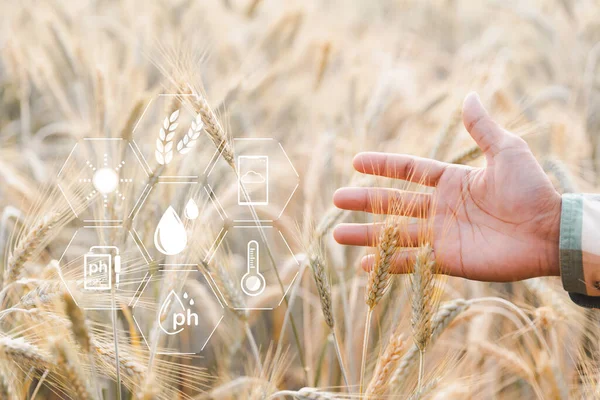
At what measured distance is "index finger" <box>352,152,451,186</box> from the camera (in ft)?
2.82

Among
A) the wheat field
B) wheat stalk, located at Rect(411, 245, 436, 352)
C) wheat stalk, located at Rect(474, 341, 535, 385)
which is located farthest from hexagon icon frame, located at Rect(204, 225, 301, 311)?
wheat stalk, located at Rect(474, 341, 535, 385)

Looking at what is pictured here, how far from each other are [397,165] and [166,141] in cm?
42

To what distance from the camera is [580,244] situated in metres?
0.78

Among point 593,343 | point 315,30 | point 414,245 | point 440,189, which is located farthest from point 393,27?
point 593,343

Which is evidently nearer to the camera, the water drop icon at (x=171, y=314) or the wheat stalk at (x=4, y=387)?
the wheat stalk at (x=4, y=387)

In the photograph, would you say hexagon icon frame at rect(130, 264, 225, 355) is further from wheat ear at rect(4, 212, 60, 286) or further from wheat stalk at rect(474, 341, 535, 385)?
wheat stalk at rect(474, 341, 535, 385)

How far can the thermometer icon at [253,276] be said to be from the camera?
840 mm

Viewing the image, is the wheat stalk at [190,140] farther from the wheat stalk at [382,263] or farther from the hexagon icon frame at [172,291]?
the wheat stalk at [382,263]

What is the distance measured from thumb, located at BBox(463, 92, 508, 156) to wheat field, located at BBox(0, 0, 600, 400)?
90mm

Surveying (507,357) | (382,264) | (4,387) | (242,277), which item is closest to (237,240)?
(242,277)
